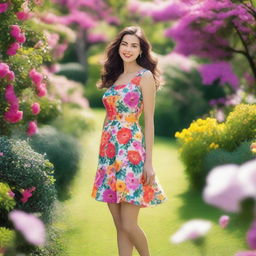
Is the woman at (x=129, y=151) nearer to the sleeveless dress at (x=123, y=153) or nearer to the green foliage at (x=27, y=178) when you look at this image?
the sleeveless dress at (x=123, y=153)

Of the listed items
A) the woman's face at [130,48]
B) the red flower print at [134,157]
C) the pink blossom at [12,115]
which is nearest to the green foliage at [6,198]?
the red flower print at [134,157]

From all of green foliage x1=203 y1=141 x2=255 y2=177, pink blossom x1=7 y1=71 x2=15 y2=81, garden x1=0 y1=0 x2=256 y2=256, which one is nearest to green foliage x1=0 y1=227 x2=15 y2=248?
garden x1=0 y1=0 x2=256 y2=256

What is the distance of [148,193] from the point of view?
4.95m

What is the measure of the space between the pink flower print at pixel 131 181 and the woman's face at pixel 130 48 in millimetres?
1002

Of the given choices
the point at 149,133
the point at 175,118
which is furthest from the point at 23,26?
the point at 175,118

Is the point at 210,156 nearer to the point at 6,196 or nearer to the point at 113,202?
the point at 113,202

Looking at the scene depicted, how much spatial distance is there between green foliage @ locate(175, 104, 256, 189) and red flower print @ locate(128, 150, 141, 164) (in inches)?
138

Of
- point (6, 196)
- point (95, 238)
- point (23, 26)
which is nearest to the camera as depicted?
point (6, 196)

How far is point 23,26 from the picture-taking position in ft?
24.1

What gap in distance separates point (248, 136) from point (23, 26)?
3550 mm

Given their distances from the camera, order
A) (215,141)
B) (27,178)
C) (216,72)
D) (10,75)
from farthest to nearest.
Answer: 1. (216,72)
2. (215,141)
3. (10,75)
4. (27,178)

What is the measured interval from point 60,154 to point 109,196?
425cm

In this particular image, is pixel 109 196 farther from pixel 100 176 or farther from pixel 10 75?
pixel 10 75

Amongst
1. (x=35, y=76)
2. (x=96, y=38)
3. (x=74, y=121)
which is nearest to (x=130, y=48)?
(x=35, y=76)
